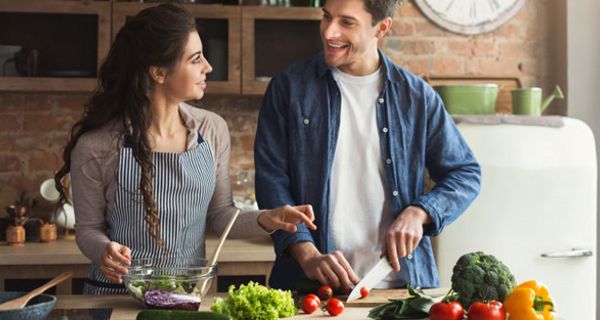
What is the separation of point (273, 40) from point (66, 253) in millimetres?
1466

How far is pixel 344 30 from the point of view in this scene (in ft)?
7.98

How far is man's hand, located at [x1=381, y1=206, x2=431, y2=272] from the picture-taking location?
91.6 inches

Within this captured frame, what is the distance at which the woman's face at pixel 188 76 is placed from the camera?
243 centimetres

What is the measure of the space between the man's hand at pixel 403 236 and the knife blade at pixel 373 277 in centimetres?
2

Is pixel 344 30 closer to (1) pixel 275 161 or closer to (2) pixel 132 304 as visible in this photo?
(1) pixel 275 161

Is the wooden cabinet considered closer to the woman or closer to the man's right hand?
the woman

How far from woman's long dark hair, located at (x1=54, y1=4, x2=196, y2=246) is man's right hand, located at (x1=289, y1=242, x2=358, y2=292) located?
0.42 meters

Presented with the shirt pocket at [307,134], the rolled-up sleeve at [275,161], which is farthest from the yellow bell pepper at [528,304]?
the shirt pocket at [307,134]

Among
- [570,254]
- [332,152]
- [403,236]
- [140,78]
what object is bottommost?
[570,254]

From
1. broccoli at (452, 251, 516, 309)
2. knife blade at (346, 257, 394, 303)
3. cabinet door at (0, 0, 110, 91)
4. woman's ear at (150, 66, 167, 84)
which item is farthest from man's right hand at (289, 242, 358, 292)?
cabinet door at (0, 0, 110, 91)

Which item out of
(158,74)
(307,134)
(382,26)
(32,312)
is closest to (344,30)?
(382,26)

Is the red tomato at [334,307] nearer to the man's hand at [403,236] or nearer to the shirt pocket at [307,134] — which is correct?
the man's hand at [403,236]

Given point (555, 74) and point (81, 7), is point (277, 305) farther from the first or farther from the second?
point (555, 74)

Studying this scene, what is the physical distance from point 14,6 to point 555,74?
2.70 metres
